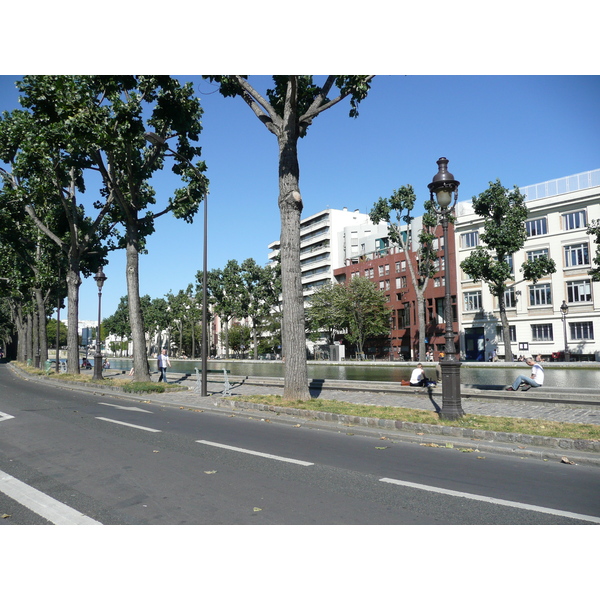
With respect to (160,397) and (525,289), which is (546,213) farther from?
(160,397)

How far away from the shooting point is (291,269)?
44.9ft

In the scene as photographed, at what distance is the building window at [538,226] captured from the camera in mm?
47250

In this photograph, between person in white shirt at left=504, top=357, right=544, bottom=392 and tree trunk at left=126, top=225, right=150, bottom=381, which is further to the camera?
tree trunk at left=126, top=225, right=150, bottom=381


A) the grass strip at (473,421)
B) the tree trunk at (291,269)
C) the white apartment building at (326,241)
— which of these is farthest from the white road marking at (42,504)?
the white apartment building at (326,241)

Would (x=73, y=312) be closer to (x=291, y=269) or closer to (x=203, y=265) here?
(x=203, y=265)

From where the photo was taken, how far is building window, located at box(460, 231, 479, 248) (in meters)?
53.6

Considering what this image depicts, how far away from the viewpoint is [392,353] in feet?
206

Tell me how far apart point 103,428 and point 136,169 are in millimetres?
13017

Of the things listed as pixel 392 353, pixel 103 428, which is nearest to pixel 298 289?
pixel 103 428

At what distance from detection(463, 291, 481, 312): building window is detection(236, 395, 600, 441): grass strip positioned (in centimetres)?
4366

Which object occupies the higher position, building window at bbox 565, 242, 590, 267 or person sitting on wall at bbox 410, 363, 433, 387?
building window at bbox 565, 242, 590, 267

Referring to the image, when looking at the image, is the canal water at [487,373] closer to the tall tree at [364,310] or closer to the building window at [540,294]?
the building window at [540,294]

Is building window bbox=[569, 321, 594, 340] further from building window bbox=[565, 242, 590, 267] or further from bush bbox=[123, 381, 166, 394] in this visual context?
bush bbox=[123, 381, 166, 394]

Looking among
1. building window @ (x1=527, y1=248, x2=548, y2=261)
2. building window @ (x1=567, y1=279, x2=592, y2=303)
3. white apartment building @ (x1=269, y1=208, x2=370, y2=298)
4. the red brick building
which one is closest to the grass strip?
building window @ (x1=567, y1=279, x2=592, y2=303)
